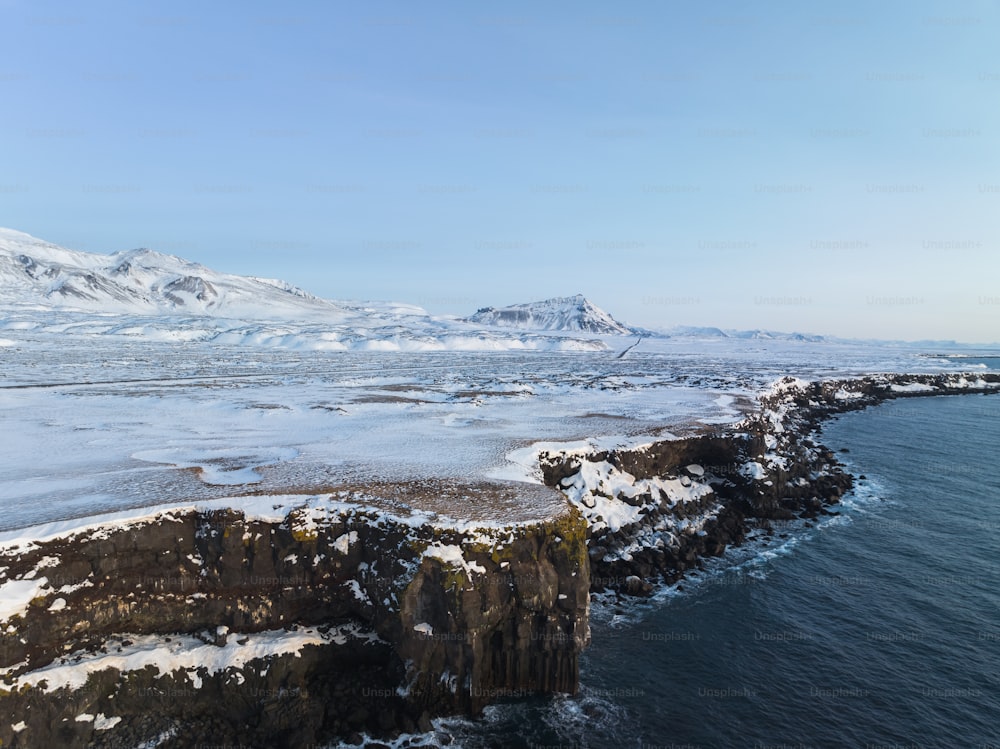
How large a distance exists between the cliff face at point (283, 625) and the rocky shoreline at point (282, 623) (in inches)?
1.8

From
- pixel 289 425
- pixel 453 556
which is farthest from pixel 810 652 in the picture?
pixel 289 425

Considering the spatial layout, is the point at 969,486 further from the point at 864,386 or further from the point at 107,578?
the point at 864,386

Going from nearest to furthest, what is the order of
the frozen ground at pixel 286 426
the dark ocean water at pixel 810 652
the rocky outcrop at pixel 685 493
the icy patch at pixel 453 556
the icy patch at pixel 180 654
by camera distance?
the icy patch at pixel 180 654 → the dark ocean water at pixel 810 652 → the icy patch at pixel 453 556 → the frozen ground at pixel 286 426 → the rocky outcrop at pixel 685 493

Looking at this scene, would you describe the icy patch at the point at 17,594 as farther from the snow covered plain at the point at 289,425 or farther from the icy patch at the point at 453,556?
the icy patch at the point at 453,556

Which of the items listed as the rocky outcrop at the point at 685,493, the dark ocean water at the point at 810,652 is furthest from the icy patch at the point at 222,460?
the rocky outcrop at the point at 685,493

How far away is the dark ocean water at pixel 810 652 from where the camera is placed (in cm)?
1689

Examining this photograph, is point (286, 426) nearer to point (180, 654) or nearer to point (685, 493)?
point (180, 654)

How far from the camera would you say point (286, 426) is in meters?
35.3

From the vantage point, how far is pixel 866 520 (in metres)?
33.1

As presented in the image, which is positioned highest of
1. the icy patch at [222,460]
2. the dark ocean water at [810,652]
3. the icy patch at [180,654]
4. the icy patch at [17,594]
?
the icy patch at [222,460]

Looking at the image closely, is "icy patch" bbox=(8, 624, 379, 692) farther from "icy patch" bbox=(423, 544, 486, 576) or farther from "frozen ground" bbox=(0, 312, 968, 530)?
"frozen ground" bbox=(0, 312, 968, 530)

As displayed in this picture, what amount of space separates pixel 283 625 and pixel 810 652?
1981 cm

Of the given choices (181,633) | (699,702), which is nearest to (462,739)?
(699,702)

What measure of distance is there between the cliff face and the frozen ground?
201cm
